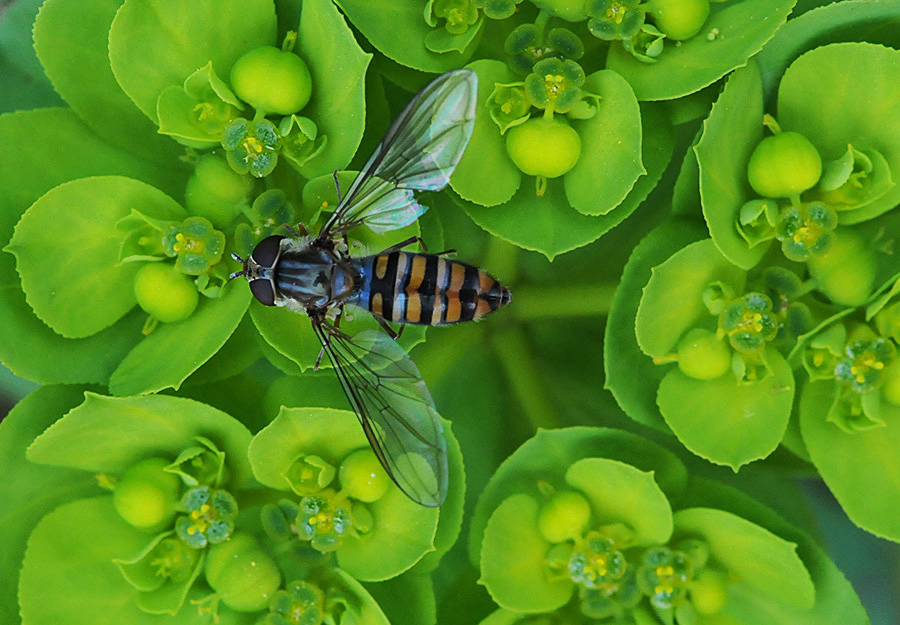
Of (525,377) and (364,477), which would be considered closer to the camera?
(364,477)

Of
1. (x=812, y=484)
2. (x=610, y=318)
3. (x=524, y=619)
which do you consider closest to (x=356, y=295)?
(x=610, y=318)

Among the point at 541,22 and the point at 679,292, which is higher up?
the point at 541,22

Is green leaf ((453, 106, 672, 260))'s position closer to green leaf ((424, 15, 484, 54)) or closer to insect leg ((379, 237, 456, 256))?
insect leg ((379, 237, 456, 256))

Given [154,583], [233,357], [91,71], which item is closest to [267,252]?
[233,357]

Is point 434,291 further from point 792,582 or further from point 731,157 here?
point 792,582

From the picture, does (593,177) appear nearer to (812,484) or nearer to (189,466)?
(189,466)

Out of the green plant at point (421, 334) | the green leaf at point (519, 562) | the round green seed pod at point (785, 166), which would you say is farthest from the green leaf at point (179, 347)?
the round green seed pod at point (785, 166)
